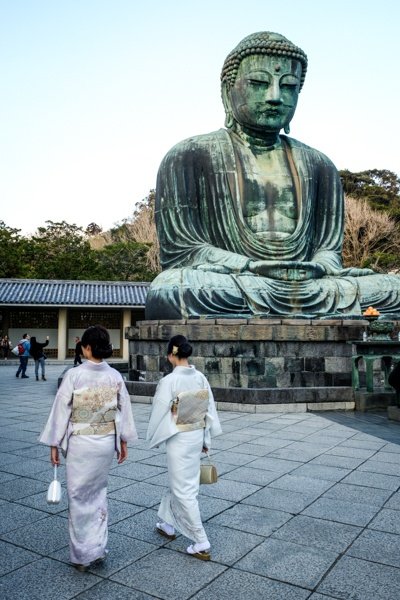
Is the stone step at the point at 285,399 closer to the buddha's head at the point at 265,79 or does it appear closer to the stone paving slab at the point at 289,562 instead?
the stone paving slab at the point at 289,562

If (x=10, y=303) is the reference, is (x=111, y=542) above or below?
below

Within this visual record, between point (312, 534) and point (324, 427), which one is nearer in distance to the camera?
point (312, 534)

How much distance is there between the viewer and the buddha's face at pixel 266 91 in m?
9.36

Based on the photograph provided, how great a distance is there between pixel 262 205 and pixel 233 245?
0.96m

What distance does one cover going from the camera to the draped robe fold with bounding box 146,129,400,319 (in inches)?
327

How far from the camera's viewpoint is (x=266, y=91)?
9445mm

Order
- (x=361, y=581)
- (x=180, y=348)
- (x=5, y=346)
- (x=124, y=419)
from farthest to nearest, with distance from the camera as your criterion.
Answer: (x=5, y=346) < (x=180, y=348) < (x=124, y=419) < (x=361, y=581)

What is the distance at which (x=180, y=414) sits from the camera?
2.85 meters

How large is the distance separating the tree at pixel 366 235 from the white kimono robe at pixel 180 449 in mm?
25527

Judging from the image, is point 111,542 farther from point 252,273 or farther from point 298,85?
point 298,85

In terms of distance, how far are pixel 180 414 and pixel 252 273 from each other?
19.9 feet

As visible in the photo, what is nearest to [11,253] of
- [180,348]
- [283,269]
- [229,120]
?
[229,120]

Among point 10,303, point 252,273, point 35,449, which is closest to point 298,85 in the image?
point 252,273

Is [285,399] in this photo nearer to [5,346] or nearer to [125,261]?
[5,346]
